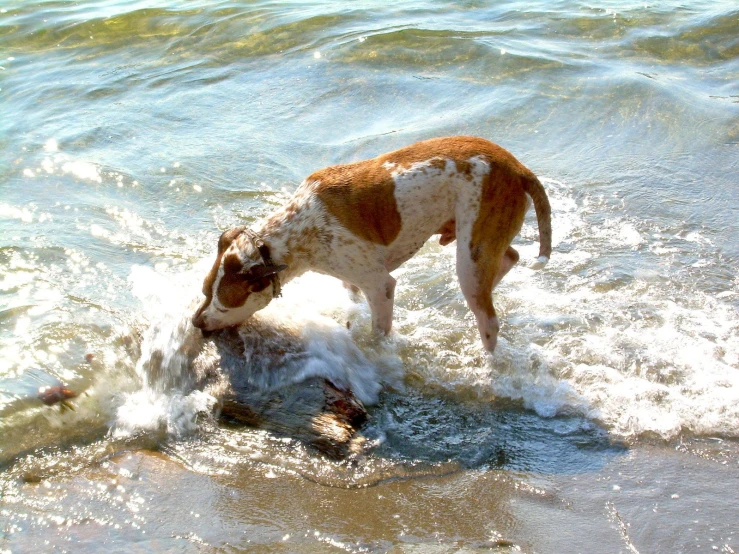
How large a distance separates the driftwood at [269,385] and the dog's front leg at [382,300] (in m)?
0.54

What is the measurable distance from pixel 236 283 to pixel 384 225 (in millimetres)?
968

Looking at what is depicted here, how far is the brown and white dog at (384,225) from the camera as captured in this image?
4910 millimetres

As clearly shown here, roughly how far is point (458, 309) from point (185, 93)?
6.27m

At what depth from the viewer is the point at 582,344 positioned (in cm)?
530

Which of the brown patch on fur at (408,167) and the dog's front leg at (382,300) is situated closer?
the brown patch on fur at (408,167)

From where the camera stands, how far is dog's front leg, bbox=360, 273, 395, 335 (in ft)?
17.0

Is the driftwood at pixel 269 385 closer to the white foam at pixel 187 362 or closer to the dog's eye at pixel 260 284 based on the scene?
the white foam at pixel 187 362

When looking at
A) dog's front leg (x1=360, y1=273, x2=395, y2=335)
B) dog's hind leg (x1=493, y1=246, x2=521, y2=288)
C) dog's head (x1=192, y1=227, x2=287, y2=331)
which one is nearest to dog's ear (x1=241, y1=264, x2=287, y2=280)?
dog's head (x1=192, y1=227, x2=287, y2=331)

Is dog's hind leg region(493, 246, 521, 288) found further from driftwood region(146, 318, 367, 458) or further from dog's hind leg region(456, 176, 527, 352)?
driftwood region(146, 318, 367, 458)

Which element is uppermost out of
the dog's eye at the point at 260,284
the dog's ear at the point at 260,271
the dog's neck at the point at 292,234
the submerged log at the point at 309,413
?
the dog's neck at the point at 292,234

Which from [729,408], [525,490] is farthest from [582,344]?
[525,490]

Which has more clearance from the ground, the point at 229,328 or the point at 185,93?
the point at 185,93

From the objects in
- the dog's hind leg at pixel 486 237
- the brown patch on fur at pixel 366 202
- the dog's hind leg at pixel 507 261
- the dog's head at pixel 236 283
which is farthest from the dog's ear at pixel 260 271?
the dog's hind leg at pixel 507 261

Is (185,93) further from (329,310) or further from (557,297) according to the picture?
(557,297)
